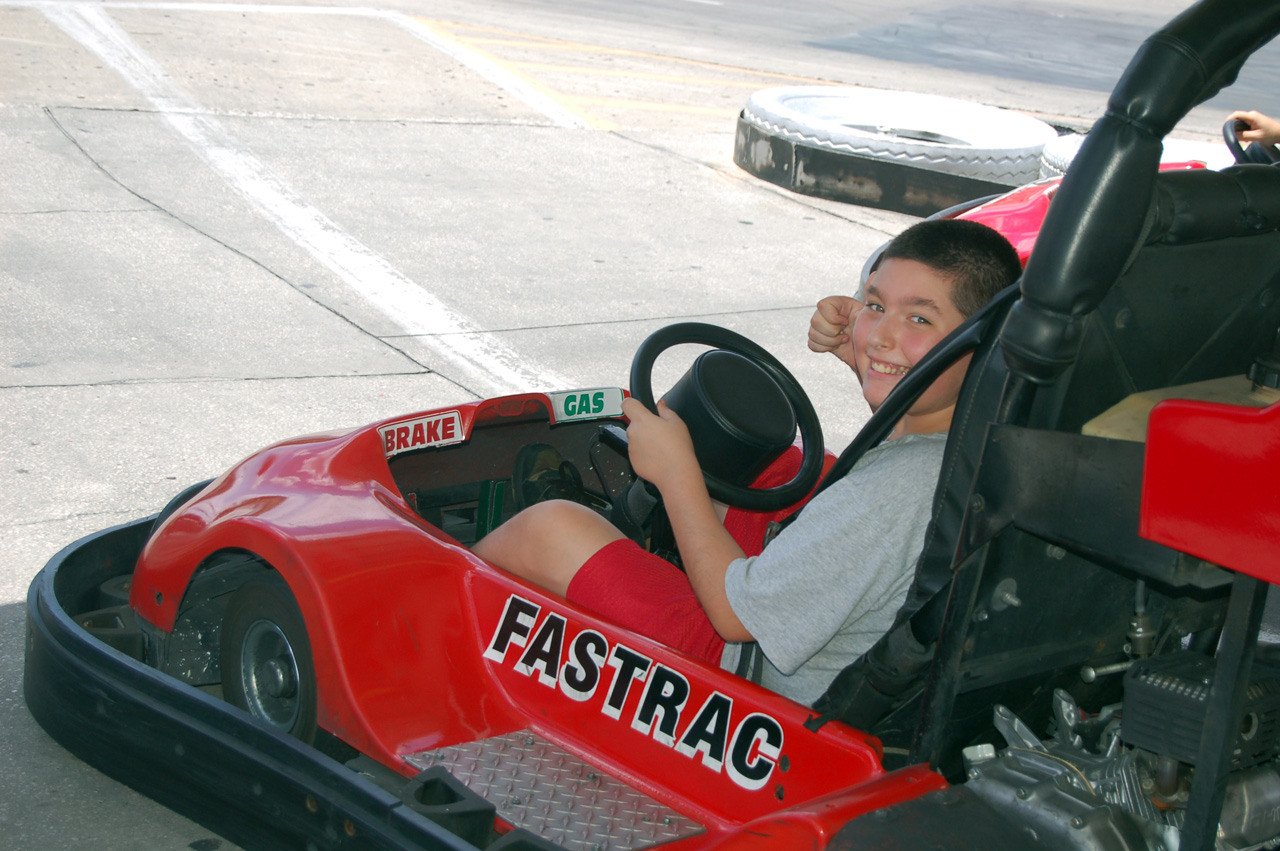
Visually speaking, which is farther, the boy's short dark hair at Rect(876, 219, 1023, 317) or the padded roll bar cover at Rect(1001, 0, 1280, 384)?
the boy's short dark hair at Rect(876, 219, 1023, 317)

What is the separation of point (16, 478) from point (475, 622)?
2093 mm

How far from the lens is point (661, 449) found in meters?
2.17

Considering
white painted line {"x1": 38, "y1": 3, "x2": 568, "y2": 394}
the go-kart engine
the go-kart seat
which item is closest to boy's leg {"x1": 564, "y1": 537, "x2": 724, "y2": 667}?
the go-kart seat

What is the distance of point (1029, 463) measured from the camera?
5.13ft

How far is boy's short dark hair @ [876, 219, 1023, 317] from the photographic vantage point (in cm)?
202

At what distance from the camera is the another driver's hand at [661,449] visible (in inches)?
85.0

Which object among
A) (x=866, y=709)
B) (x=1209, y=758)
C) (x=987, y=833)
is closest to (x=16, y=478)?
(x=866, y=709)

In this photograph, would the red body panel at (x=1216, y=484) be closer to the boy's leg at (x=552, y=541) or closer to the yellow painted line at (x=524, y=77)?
the boy's leg at (x=552, y=541)

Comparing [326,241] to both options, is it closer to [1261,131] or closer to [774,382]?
[774,382]

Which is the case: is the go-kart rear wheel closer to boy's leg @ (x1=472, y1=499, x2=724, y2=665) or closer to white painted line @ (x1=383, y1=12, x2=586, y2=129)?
boy's leg @ (x1=472, y1=499, x2=724, y2=665)

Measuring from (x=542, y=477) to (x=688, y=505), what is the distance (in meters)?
0.76

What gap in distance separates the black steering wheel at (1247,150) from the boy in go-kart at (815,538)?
1.01 meters

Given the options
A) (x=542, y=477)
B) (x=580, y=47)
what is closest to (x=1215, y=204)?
(x=542, y=477)

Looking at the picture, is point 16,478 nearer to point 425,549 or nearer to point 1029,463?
point 425,549
